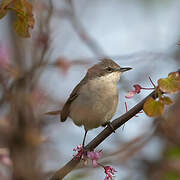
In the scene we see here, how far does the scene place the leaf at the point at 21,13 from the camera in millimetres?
2391

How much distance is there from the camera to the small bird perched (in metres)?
3.78

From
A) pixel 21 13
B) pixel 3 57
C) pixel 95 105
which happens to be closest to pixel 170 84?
pixel 21 13

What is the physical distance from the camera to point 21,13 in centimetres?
245

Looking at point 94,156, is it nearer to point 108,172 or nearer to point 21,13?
point 108,172

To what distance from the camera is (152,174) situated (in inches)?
236

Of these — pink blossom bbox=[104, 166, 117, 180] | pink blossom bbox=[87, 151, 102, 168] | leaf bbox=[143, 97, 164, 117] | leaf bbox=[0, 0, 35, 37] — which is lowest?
pink blossom bbox=[104, 166, 117, 180]

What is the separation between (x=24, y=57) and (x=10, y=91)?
115 centimetres

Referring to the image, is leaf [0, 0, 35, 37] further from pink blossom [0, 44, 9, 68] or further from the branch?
pink blossom [0, 44, 9, 68]

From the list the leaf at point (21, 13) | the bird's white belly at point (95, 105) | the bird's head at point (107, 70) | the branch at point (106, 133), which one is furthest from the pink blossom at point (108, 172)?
the bird's head at point (107, 70)

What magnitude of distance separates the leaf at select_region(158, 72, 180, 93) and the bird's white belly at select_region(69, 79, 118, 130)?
62.3 inches

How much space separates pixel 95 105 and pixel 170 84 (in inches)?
65.3

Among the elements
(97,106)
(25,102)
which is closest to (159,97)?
(97,106)

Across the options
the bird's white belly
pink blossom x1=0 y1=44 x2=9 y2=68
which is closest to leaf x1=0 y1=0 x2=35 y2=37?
the bird's white belly

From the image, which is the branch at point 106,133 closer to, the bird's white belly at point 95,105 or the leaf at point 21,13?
the leaf at point 21,13
